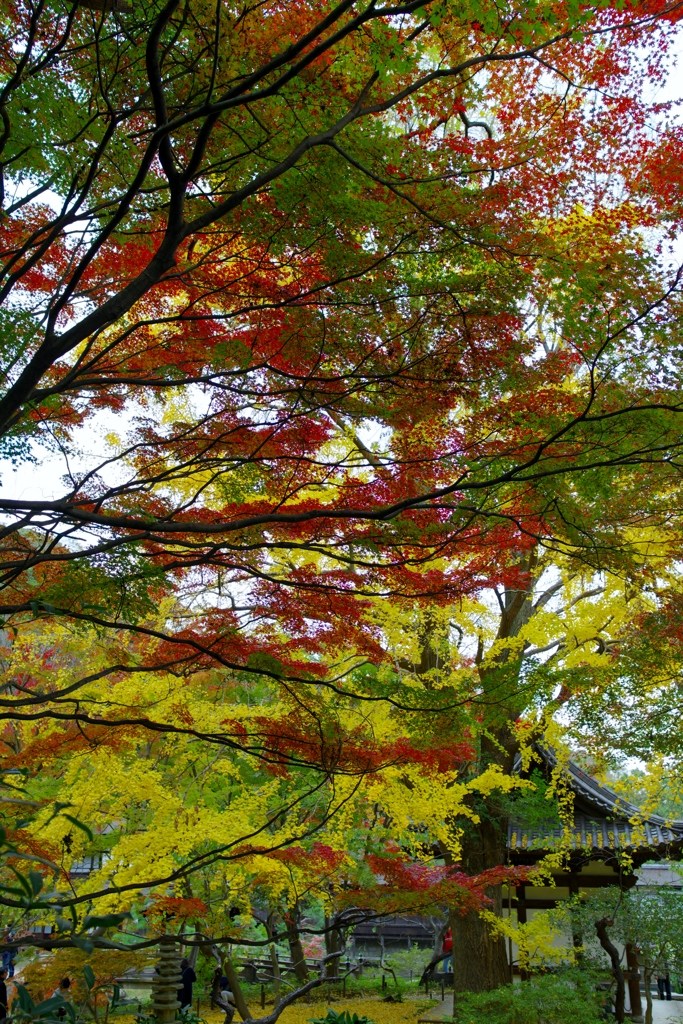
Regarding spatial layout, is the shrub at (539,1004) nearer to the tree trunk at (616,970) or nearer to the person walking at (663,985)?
the tree trunk at (616,970)

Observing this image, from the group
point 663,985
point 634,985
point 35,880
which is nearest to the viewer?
point 35,880

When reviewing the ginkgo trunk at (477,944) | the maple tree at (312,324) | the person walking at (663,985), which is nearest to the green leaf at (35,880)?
the maple tree at (312,324)

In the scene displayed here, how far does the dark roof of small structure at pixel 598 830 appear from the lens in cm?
1029

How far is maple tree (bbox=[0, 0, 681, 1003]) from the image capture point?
361 centimetres

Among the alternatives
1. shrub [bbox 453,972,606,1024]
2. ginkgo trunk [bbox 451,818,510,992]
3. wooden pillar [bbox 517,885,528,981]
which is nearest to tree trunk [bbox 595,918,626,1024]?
shrub [bbox 453,972,606,1024]

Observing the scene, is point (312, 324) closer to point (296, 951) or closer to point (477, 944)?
point (477, 944)

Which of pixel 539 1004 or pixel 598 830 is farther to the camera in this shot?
pixel 598 830

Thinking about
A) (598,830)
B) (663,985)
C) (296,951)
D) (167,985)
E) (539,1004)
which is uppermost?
(598,830)

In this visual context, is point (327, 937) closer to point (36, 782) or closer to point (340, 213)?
point (36, 782)

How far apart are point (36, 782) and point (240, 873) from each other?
448 centimetres

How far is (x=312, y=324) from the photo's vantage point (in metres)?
4.80

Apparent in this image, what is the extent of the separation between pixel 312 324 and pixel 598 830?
9.17m

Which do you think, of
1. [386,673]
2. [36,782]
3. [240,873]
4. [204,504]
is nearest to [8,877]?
[36,782]

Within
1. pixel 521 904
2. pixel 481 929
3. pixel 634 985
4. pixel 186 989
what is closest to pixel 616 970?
pixel 481 929
